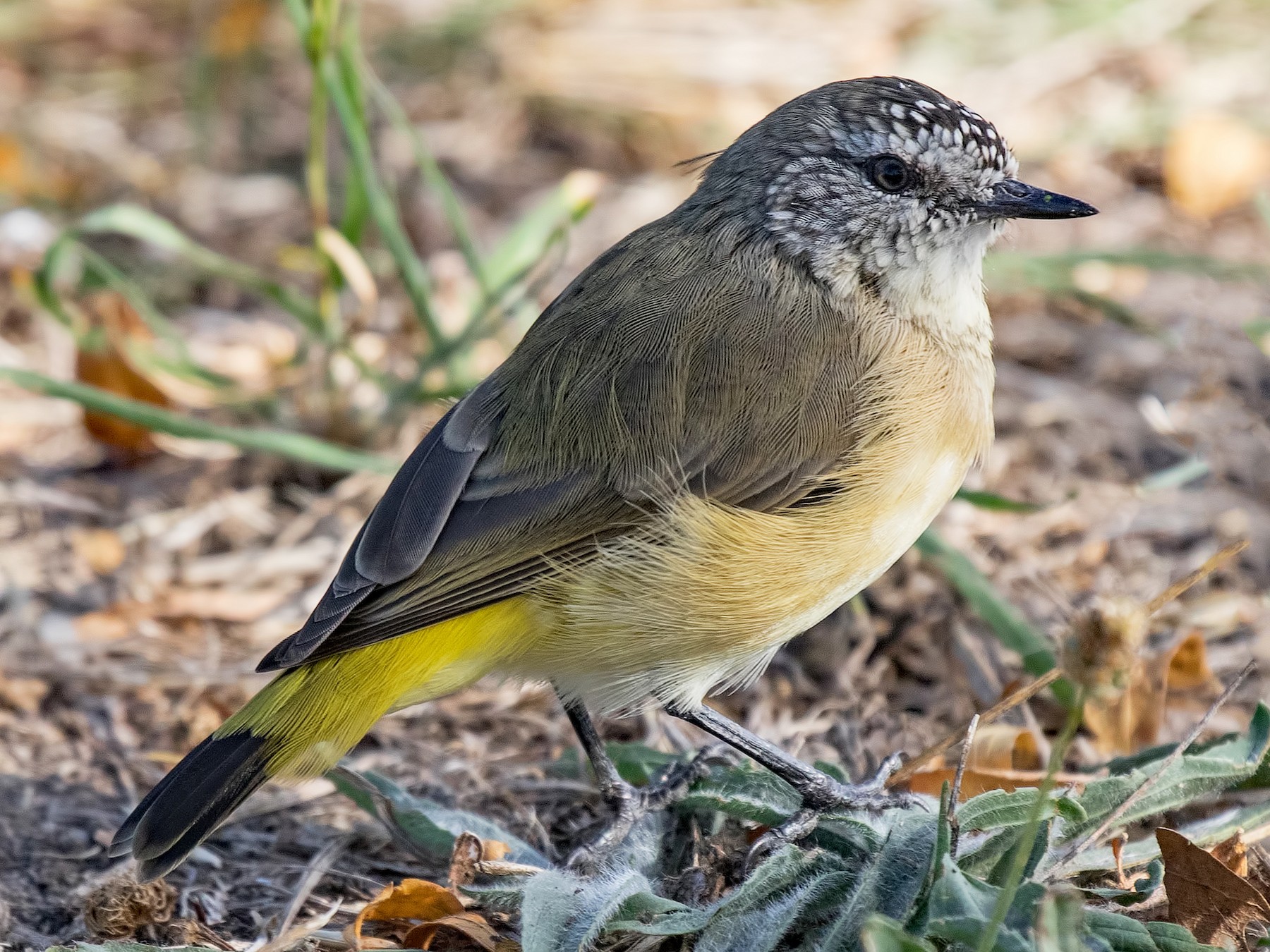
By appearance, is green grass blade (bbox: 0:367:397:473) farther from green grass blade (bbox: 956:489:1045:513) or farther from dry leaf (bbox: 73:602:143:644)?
green grass blade (bbox: 956:489:1045:513)

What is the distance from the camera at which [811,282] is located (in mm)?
3877

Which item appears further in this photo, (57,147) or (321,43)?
(57,147)

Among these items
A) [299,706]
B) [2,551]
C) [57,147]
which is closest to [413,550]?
[299,706]

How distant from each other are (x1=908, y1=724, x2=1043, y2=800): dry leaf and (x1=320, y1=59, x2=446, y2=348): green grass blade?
232 cm

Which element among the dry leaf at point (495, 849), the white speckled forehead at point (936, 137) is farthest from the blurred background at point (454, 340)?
the white speckled forehead at point (936, 137)

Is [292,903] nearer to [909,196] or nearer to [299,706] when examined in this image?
[299,706]

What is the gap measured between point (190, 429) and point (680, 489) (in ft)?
6.27

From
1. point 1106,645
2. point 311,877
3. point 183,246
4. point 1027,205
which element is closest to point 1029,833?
point 1106,645

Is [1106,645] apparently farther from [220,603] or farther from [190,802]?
[220,603]

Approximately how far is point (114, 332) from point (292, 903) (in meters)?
2.68

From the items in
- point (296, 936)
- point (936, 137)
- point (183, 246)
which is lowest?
point (296, 936)

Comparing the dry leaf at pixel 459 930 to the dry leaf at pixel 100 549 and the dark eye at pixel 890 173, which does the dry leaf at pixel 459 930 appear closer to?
the dark eye at pixel 890 173

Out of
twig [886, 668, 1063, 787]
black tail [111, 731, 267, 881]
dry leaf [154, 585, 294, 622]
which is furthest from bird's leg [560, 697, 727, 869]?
dry leaf [154, 585, 294, 622]

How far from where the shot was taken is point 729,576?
137 inches
